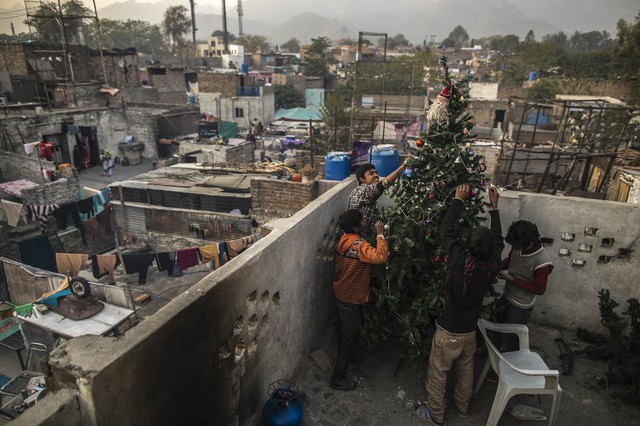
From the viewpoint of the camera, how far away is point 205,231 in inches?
579

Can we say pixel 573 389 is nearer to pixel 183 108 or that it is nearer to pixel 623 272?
pixel 623 272

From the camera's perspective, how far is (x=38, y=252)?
13766 mm

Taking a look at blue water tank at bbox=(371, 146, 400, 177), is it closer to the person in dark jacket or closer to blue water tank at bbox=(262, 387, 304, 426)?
the person in dark jacket

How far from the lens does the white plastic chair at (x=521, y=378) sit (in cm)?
329

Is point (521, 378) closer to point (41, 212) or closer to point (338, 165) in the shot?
point (338, 165)

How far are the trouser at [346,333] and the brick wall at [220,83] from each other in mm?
33547

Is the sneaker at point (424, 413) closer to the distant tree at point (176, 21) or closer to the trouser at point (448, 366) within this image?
the trouser at point (448, 366)

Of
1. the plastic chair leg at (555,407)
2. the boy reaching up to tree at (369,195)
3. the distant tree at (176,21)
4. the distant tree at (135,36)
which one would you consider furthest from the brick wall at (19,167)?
the distant tree at (135,36)

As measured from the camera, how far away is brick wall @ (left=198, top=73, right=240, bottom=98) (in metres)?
34.3

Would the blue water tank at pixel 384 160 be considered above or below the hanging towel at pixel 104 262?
above

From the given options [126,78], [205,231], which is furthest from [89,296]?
[126,78]

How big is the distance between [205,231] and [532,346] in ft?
39.8

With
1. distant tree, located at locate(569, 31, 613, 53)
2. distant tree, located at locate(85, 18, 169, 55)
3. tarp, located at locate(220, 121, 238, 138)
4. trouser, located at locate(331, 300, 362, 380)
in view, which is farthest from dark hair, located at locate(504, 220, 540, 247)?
distant tree, located at locate(569, 31, 613, 53)

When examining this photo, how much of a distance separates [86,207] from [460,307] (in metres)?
15.8
